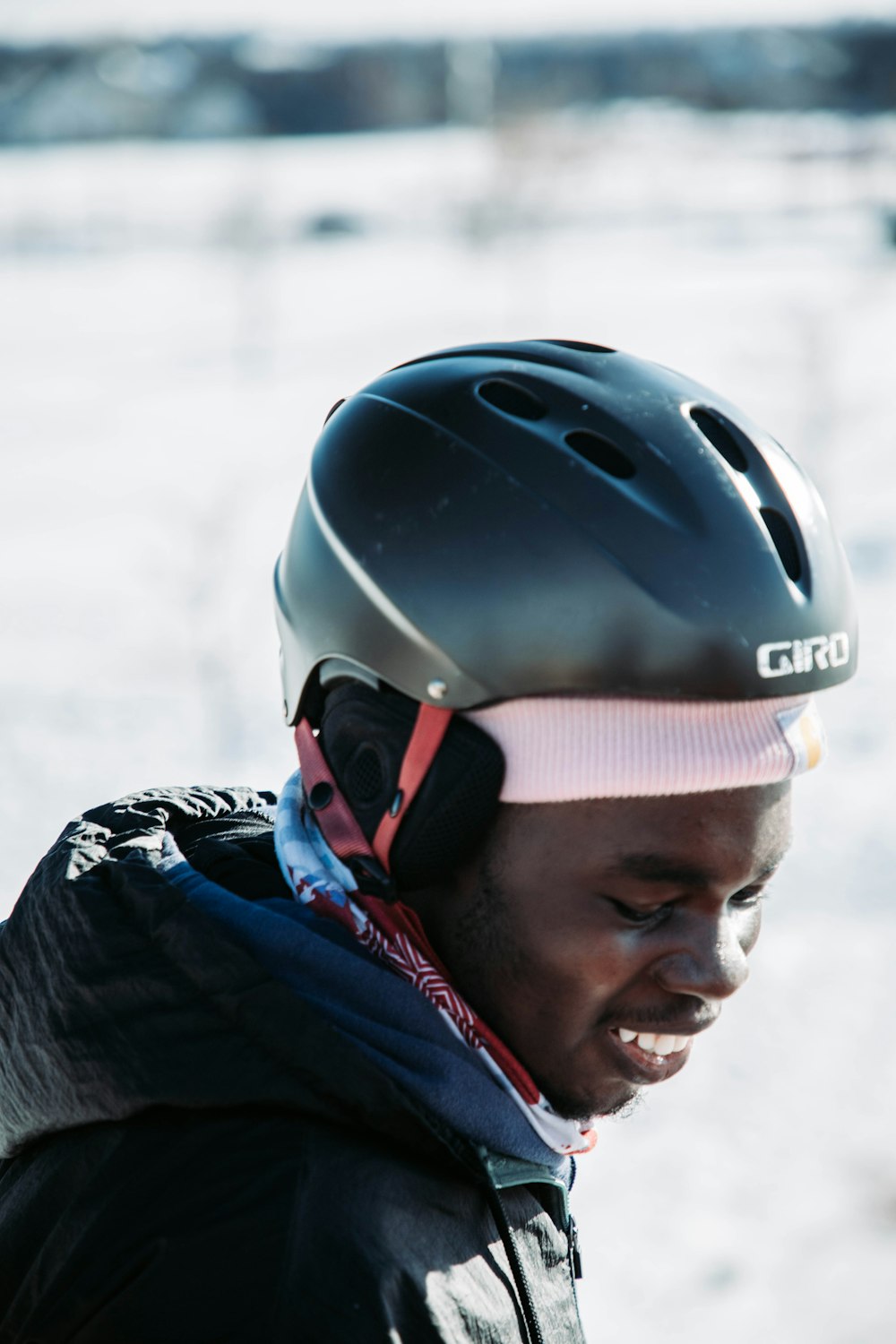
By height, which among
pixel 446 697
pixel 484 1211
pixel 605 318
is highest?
pixel 446 697

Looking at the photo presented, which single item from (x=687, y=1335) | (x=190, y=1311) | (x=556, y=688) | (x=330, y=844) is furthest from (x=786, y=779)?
(x=687, y=1335)

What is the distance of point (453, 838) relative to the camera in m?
1.69

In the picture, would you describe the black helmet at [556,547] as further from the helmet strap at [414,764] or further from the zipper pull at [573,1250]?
the zipper pull at [573,1250]

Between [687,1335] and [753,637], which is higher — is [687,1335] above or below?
below

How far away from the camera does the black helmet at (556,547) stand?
1.70 metres

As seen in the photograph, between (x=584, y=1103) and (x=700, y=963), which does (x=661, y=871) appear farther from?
(x=584, y=1103)

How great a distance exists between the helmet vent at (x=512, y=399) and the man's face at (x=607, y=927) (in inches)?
20.1

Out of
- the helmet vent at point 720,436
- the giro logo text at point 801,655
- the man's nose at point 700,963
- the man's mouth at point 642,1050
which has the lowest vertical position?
the man's mouth at point 642,1050

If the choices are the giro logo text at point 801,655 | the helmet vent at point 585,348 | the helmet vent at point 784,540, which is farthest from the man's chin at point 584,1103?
the helmet vent at point 585,348

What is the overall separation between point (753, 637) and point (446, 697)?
0.35m

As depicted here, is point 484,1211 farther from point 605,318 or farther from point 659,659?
point 605,318

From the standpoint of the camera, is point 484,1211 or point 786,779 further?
point 786,779

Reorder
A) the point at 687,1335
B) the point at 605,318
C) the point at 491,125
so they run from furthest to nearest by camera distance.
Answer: the point at 491,125 < the point at 605,318 < the point at 687,1335

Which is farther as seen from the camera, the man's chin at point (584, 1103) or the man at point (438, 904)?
the man's chin at point (584, 1103)
